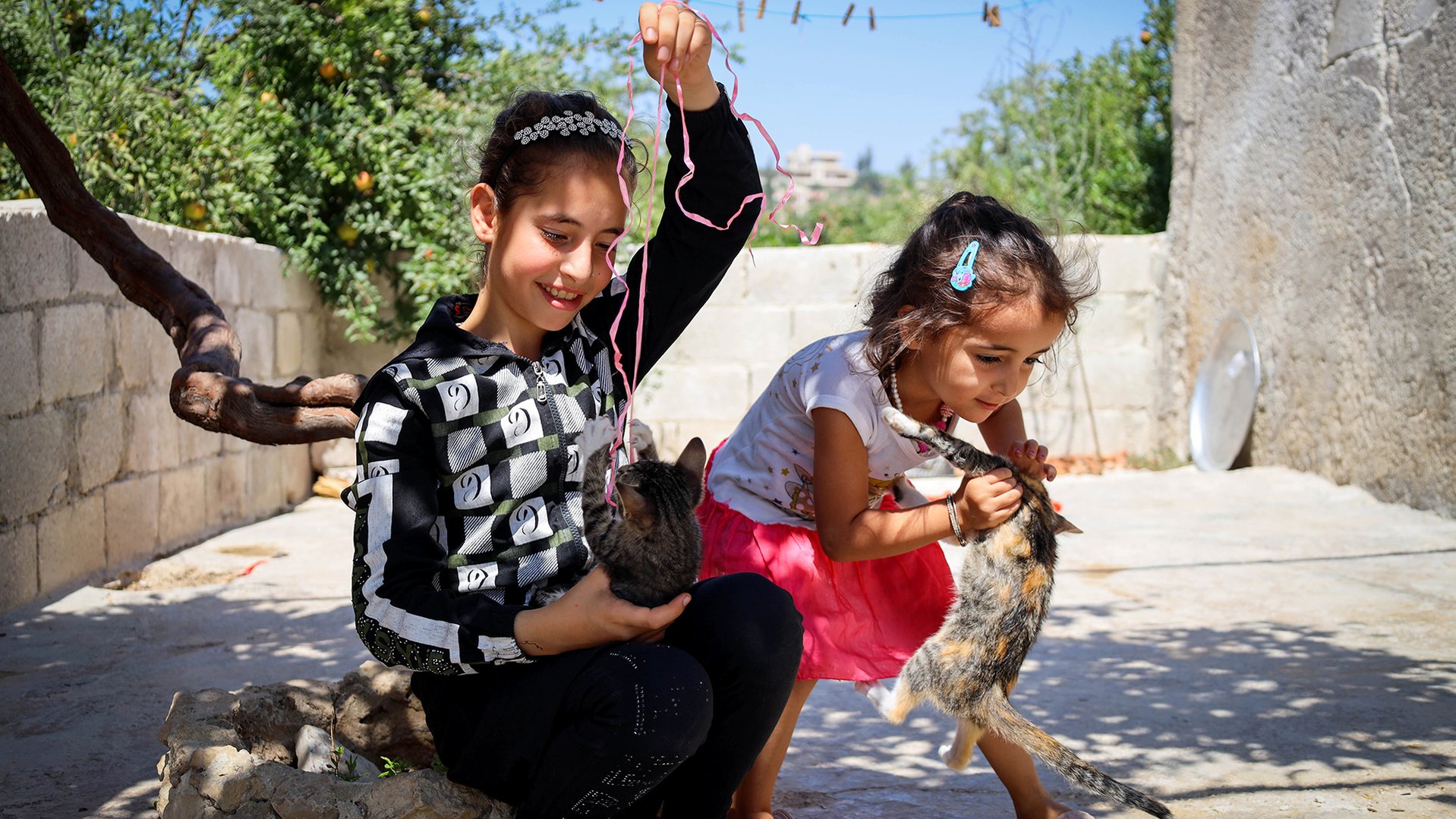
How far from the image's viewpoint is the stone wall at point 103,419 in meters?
4.06

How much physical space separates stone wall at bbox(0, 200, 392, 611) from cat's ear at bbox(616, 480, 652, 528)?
3224 mm

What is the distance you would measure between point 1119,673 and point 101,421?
437cm

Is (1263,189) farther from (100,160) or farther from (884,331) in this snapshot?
(100,160)

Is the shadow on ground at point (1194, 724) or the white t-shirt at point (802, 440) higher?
the white t-shirt at point (802, 440)

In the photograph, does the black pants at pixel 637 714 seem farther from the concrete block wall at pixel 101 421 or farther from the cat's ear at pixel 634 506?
the concrete block wall at pixel 101 421

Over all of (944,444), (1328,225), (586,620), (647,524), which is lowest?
(586,620)

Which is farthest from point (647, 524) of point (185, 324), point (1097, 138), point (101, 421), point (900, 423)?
point (1097, 138)

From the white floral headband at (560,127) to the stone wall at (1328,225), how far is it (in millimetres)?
5079

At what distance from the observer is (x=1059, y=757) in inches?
85.2

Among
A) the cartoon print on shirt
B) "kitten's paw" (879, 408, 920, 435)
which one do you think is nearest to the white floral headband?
"kitten's paw" (879, 408, 920, 435)

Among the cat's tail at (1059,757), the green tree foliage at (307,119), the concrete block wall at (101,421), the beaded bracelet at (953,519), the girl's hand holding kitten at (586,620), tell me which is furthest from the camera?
the green tree foliage at (307,119)

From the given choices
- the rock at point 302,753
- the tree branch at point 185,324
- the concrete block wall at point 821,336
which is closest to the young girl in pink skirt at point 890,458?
the rock at point 302,753

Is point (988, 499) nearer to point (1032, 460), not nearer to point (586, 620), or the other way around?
point (1032, 460)

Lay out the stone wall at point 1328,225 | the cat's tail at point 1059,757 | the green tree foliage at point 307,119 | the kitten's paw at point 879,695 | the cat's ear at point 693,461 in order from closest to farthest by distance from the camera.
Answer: the cat's ear at point 693,461 < the cat's tail at point 1059,757 < the kitten's paw at point 879,695 < the stone wall at point 1328,225 < the green tree foliage at point 307,119
